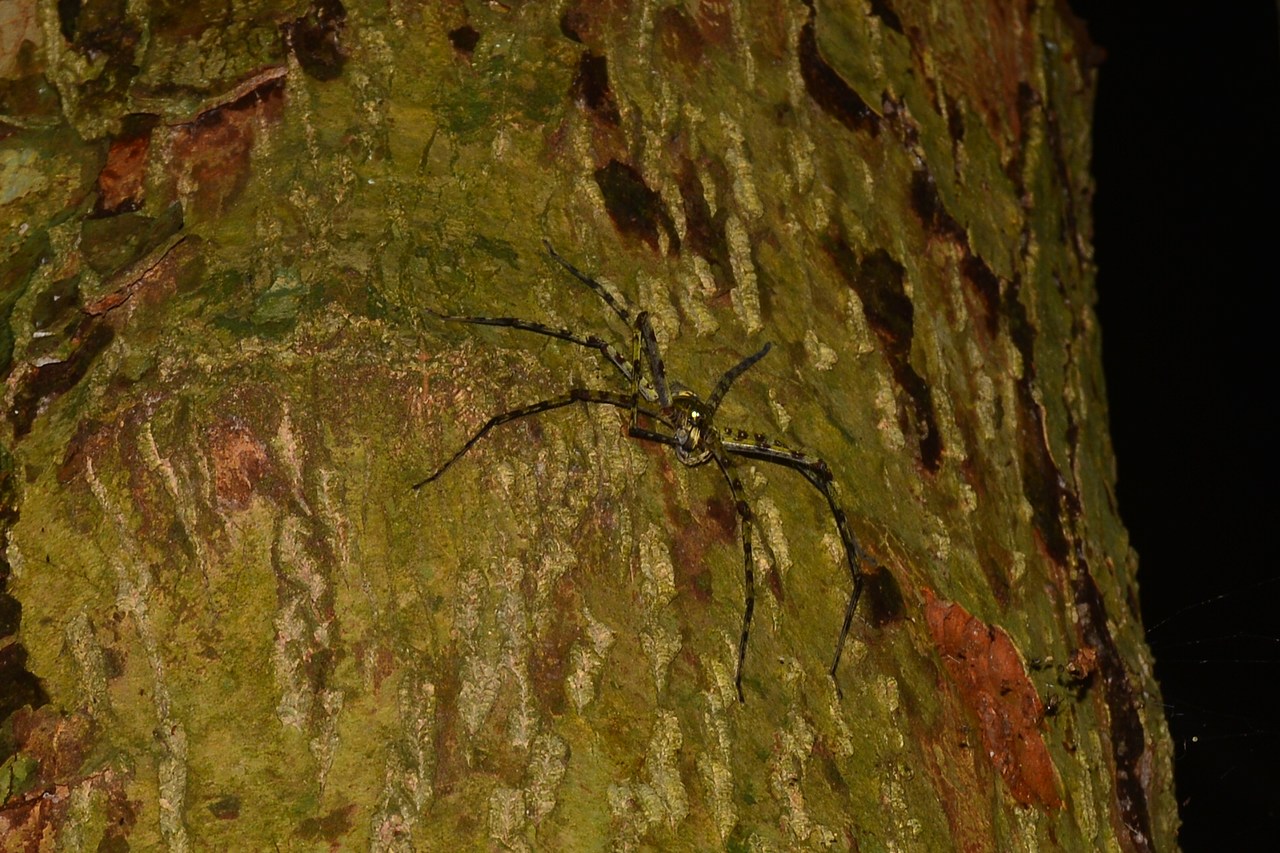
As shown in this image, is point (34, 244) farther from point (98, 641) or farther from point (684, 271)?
point (684, 271)

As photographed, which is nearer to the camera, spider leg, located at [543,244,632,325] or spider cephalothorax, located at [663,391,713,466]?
spider cephalothorax, located at [663,391,713,466]

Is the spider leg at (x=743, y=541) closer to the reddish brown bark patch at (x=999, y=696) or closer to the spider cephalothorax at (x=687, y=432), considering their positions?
the spider cephalothorax at (x=687, y=432)

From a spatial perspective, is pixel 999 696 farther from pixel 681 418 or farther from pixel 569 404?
pixel 569 404

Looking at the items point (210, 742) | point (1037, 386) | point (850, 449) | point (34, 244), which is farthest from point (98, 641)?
point (1037, 386)

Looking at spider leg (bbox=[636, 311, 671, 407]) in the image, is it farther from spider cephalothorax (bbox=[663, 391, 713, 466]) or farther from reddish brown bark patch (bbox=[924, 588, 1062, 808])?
reddish brown bark patch (bbox=[924, 588, 1062, 808])

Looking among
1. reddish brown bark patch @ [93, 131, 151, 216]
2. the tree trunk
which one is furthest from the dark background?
reddish brown bark patch @ [93, 131, 151, 216]

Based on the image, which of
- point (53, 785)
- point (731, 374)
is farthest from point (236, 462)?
point (731, 374)

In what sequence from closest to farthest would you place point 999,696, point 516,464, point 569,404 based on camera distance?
1. point 516,464
2. point 569,404
3. point 999,696
